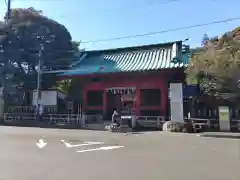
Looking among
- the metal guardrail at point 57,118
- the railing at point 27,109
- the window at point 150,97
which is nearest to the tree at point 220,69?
the window at point 150,97

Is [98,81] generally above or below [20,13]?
below

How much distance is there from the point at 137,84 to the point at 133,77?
29.7 inches

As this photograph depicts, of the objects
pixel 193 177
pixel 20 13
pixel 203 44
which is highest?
pixel 20 13

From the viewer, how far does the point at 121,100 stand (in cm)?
2948

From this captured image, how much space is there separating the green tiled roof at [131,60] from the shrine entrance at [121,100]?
211 centimetres

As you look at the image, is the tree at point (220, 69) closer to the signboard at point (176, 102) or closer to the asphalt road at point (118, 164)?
the signboard at point (176, 102)

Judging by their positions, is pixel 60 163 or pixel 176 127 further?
pixel 176 127

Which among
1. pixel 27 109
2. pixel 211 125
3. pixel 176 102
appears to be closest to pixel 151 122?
pixel 176 102

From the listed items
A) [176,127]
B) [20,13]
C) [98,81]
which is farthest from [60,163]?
[20,13]

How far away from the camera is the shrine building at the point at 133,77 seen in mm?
26359

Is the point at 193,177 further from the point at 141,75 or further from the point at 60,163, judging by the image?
the point at 141,75

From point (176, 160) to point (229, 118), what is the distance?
12.8 meters

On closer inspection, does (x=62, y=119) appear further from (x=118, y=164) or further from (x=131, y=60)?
(x=118, y=164)

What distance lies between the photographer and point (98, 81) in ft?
95.7
